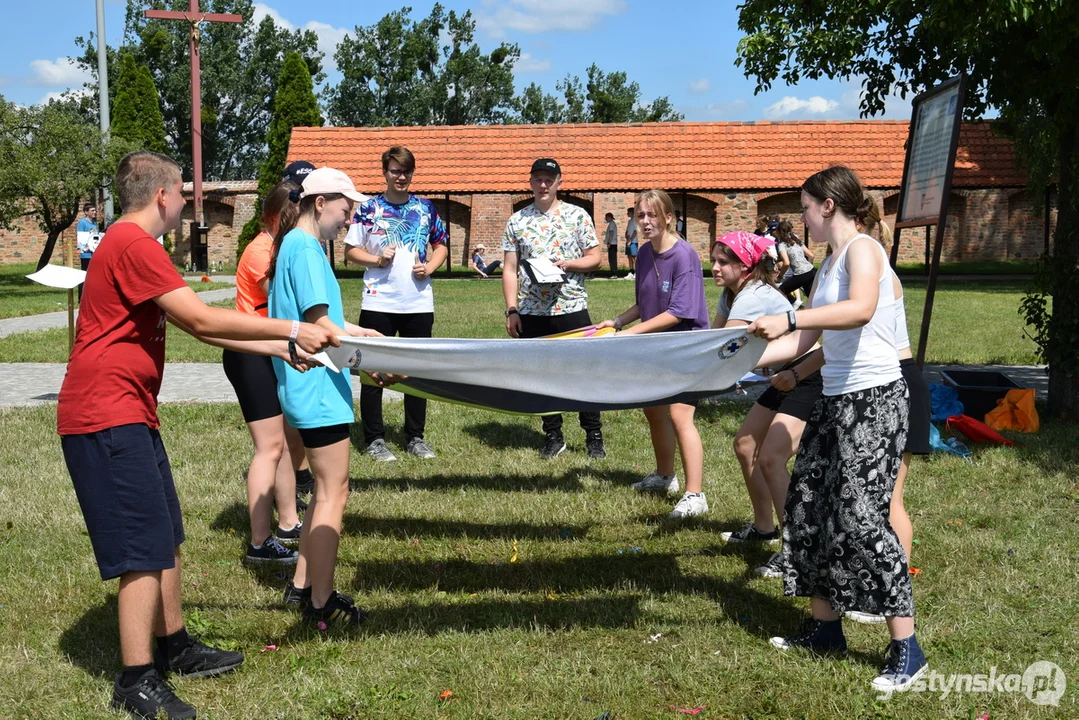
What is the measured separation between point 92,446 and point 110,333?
Answer: 42 centimetres

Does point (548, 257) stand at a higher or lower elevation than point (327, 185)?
lower

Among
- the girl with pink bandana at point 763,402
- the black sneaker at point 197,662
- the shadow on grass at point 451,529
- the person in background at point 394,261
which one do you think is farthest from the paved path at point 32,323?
the black sneaker at point 197,662

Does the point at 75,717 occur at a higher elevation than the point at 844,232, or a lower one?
lower

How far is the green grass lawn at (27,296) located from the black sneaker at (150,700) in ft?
57.1

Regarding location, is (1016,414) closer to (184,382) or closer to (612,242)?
(184,382)

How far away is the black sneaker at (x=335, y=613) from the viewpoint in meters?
4.69

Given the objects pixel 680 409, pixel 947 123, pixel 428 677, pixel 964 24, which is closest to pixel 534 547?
pixel 680 409

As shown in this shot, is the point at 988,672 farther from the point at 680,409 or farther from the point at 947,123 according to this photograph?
the point at 947,123

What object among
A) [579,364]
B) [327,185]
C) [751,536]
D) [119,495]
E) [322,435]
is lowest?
[751,536]


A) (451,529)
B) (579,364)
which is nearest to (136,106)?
(451,529)

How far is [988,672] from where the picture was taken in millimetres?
4188

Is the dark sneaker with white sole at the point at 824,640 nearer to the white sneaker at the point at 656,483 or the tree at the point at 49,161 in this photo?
the white sneaker at the point at 656,483

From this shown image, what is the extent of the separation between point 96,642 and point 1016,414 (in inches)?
300

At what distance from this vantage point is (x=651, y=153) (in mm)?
36781
